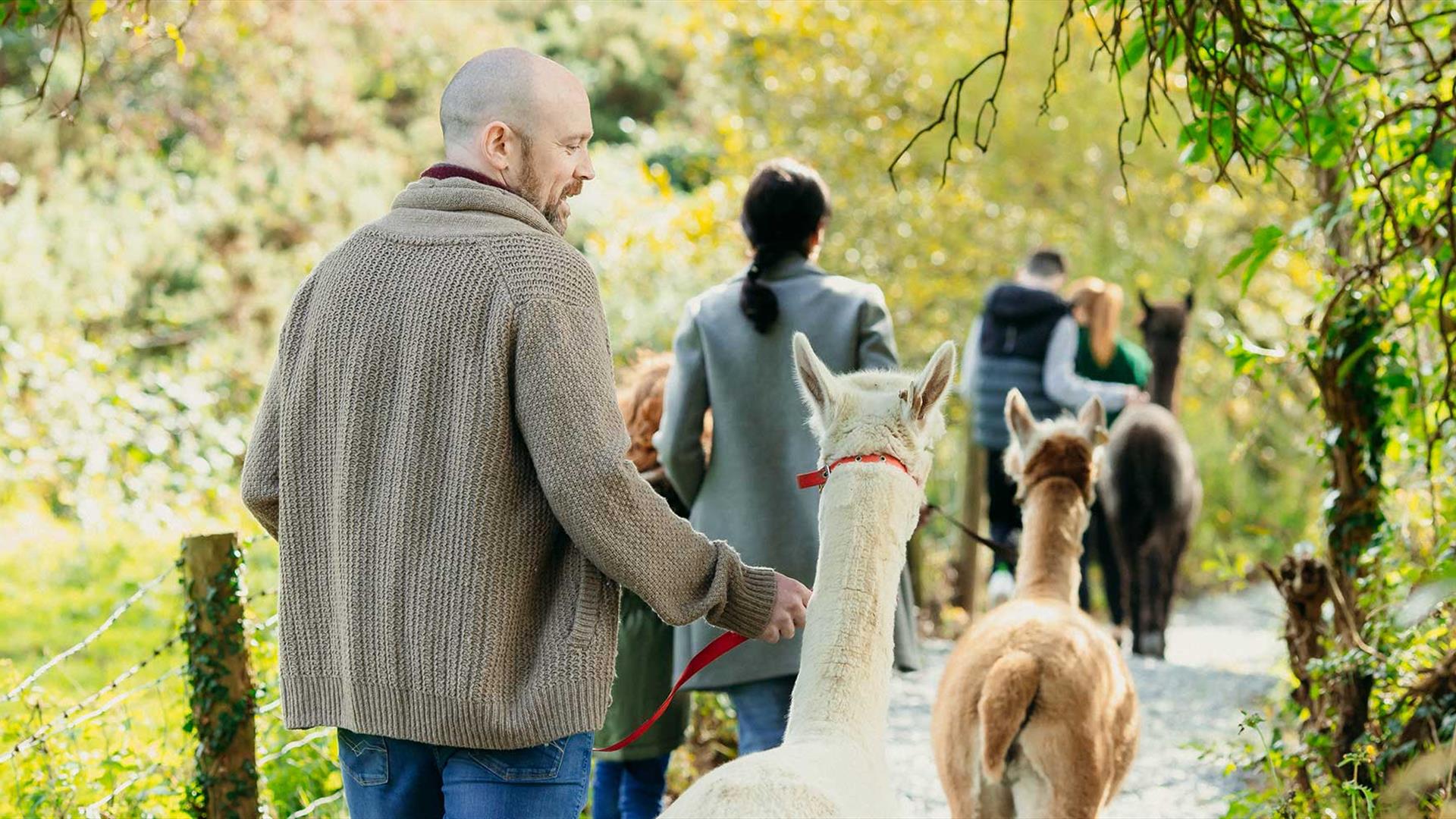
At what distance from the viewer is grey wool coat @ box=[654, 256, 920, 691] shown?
3910 mm

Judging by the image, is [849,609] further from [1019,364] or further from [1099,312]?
[1099,312]

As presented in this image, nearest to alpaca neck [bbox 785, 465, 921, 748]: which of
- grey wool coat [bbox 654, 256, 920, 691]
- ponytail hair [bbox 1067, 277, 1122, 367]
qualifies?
grey wool coat [bbox 654, 256, 920, 691]

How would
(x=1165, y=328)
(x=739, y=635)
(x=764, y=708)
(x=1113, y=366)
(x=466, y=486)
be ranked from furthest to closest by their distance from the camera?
(x=1165, y=328) → (x=1113, y=366) → (x=764, y=708) → (x=739, y=635) → (x=466, y=486)

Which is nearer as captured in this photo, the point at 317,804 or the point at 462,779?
the point at 462,779

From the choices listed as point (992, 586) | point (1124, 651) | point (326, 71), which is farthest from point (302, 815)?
point (326, 71)

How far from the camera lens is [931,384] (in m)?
2.82

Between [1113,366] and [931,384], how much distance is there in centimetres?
654

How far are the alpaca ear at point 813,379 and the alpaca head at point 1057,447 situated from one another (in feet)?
5.35

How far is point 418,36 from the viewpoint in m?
20.5

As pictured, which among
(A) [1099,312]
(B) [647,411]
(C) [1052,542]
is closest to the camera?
(C) [1052,542]

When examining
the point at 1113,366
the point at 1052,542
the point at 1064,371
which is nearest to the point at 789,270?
the point at 1052,542

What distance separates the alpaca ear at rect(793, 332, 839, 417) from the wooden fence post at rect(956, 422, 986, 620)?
632 cm

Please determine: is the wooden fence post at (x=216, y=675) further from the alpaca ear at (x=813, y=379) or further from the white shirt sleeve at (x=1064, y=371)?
the white shirt sleeve at (x=1064, y=371)

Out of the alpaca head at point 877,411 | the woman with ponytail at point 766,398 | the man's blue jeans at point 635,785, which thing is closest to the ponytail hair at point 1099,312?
the woman with ponytail at point 766,398
